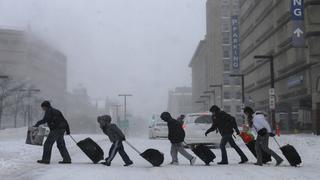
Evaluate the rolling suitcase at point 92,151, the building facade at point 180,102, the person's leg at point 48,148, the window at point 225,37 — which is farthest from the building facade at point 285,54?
the building facade at point 180,102

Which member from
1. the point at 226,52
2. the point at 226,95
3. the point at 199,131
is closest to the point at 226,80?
the point at 226,95

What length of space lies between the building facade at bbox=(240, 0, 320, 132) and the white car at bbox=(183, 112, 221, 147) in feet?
48.9

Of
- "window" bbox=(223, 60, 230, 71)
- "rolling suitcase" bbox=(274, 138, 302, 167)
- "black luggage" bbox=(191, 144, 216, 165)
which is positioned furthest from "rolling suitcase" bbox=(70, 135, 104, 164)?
"window" bbox=(223, 60, 230, 71)

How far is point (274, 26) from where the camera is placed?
6278 cm

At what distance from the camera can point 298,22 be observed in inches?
1802

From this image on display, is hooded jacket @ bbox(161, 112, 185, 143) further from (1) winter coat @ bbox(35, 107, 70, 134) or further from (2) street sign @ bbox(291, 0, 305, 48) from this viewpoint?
(2) street sign @ bbox(291, 0, 305, 48)

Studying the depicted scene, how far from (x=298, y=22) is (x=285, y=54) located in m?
12.0

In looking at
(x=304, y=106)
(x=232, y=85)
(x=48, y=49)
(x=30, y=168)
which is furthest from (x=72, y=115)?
(x=30, y=168)

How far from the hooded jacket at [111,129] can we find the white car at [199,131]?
8015 mm

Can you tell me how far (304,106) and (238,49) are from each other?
33.7m

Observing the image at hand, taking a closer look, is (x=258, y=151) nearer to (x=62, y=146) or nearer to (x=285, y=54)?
(x=62, y=146)

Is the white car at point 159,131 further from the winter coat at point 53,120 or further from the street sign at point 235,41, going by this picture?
the street sign at point 235,41

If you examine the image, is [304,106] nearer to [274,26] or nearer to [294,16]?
[294,16]

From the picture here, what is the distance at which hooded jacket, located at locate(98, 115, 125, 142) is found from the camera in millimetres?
13938
